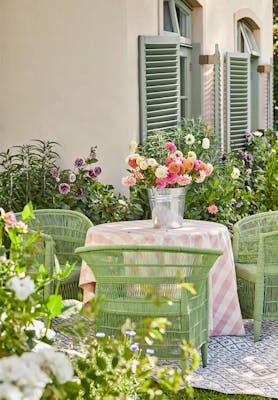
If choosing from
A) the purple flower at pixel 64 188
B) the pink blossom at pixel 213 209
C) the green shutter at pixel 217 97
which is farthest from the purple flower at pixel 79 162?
the green shutter at pixel 217 97

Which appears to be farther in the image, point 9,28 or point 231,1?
point 231,1

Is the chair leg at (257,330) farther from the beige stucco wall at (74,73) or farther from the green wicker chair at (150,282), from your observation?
the beige stucco wall at (74,73)

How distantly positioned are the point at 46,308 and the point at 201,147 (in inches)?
204

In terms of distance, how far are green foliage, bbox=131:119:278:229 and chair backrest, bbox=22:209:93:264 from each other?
789mm

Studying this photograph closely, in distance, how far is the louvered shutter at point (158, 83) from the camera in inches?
299

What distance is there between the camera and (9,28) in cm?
788

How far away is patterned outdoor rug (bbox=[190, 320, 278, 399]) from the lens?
507 cm

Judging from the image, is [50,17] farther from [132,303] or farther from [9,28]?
[132,303]

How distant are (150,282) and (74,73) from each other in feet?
9.89

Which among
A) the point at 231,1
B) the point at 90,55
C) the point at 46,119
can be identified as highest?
the point at 231,1

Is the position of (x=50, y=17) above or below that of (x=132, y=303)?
above

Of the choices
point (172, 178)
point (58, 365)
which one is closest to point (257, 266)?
point (172, 178)

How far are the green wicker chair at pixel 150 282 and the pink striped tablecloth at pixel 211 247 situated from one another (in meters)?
0.65

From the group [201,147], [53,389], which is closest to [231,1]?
[201,147]
